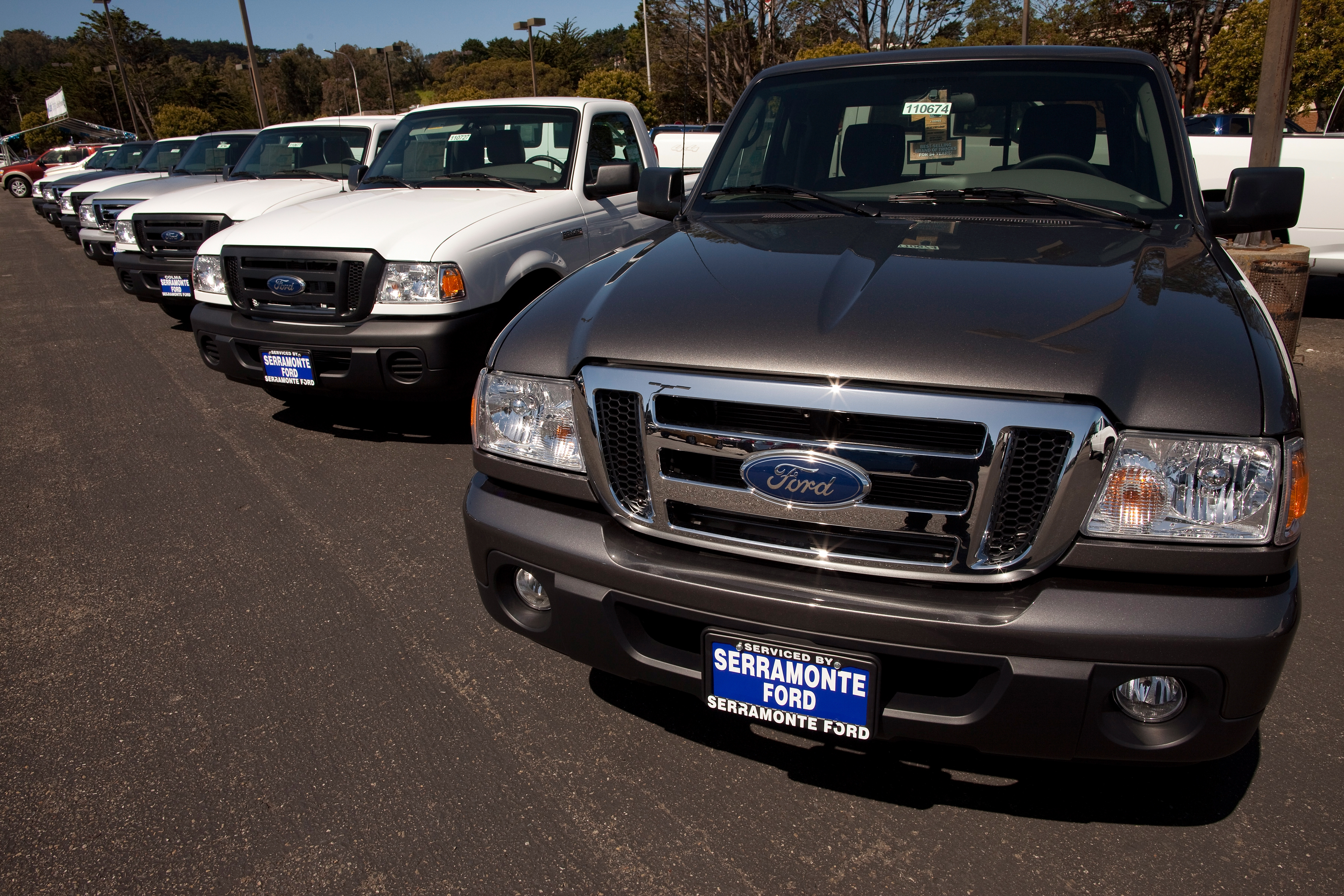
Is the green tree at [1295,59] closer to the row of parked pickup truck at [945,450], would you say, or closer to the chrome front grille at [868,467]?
the row of parked pickup truck at [945,450]

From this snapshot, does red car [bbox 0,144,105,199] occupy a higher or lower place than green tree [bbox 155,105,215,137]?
lower

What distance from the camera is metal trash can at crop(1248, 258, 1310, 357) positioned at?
540cm

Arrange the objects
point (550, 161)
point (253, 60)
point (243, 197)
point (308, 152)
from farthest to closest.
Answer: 1. point (253, 60)
2. point (308, 152)
3. point (243, 197)
4. point (550, 161)

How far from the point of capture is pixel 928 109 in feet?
9.71

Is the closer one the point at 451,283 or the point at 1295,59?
the point at 451,283

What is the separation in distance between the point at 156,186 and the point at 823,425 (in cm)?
1052

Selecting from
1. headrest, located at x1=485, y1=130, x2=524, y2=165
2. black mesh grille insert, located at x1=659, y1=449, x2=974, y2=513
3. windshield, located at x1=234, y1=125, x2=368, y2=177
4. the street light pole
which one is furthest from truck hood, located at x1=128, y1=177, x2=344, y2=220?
the street light pole

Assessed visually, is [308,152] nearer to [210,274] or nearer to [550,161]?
[210,274]

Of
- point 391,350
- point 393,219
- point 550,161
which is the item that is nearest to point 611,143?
point 550,161

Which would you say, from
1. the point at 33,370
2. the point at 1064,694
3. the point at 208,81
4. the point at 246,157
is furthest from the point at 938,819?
the point at 208,81

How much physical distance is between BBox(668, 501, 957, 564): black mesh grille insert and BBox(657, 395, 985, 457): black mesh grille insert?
0.62ft

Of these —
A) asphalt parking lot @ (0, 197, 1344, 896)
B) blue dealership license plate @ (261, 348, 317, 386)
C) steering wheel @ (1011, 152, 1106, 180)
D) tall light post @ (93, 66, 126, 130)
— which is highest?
tall light post @ (93, 66, 126, 130)

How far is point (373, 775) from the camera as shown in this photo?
2.26 meters

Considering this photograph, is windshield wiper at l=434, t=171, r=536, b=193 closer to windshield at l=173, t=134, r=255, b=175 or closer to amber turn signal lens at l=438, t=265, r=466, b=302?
amber turn signal lens at l=438, t=265, r=466, b=302
